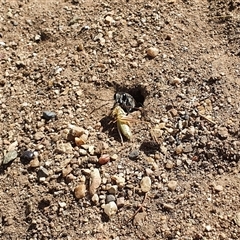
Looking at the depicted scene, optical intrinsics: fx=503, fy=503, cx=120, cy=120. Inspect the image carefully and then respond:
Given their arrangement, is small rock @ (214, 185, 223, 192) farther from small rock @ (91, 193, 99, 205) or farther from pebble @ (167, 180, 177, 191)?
small rock @ (91, 193, 99, 205)

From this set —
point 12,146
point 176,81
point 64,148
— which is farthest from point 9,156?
point 176,81

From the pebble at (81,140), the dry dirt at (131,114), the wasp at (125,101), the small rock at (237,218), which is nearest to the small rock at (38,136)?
the dry dirt at (131,114)

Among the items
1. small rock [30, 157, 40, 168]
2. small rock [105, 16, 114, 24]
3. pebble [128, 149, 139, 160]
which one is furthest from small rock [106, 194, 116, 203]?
small rock [105, 16, 114, 24]

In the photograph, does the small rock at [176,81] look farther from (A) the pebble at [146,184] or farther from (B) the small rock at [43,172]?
(B) the small rock at [43,172]

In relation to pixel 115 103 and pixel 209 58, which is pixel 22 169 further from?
pixel 209 58

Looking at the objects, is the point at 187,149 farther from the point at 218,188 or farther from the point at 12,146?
the point at 12,146

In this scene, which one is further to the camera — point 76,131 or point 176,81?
point 176,81

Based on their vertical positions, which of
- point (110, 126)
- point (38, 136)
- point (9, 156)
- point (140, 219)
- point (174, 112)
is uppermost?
point (174, 112)
